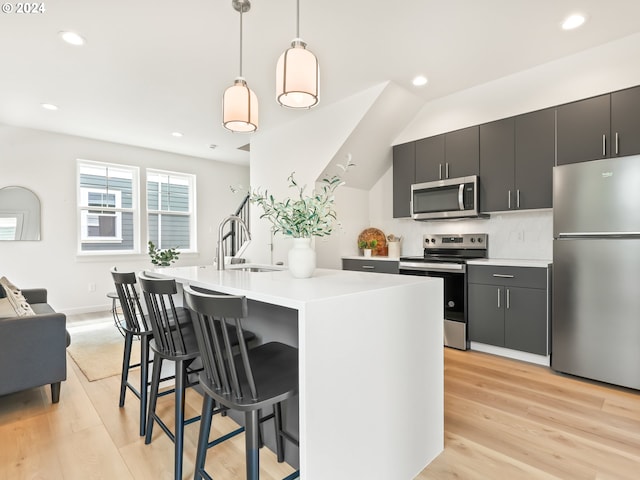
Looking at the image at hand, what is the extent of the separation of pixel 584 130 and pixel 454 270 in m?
1.60

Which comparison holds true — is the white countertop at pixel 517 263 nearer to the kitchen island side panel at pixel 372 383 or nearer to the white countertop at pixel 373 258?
the white countertop at pixel 373 258

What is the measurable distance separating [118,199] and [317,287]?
536 centimetres

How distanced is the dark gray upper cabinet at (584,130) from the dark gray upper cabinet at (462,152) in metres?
0.73

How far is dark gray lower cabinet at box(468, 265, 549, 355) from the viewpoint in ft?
9.75

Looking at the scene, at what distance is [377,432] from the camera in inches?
55.4

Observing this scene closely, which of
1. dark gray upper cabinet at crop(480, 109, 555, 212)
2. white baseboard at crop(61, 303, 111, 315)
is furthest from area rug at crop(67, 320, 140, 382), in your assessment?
dark gray upper cabinet at crop(480, 109, 555, 212)

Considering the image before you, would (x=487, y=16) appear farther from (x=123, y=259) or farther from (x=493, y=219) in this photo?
(x=123, y=259)

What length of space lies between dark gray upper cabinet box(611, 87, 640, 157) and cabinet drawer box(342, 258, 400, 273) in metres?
2.17

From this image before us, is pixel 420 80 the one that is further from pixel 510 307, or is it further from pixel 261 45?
pixel 510 307

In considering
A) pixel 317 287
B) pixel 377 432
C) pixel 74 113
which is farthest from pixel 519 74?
pixel 74 113

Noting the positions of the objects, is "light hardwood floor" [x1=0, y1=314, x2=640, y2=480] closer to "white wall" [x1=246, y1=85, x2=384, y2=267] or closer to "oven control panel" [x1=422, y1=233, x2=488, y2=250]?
"oven control panel" [x1=422, y1=233, x2=488, y2=250]

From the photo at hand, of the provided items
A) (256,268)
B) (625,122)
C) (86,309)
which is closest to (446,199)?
(625,122)

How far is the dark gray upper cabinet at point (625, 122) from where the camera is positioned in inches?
105

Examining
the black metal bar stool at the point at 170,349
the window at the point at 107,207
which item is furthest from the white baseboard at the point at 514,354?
the window at the point at 107,207
